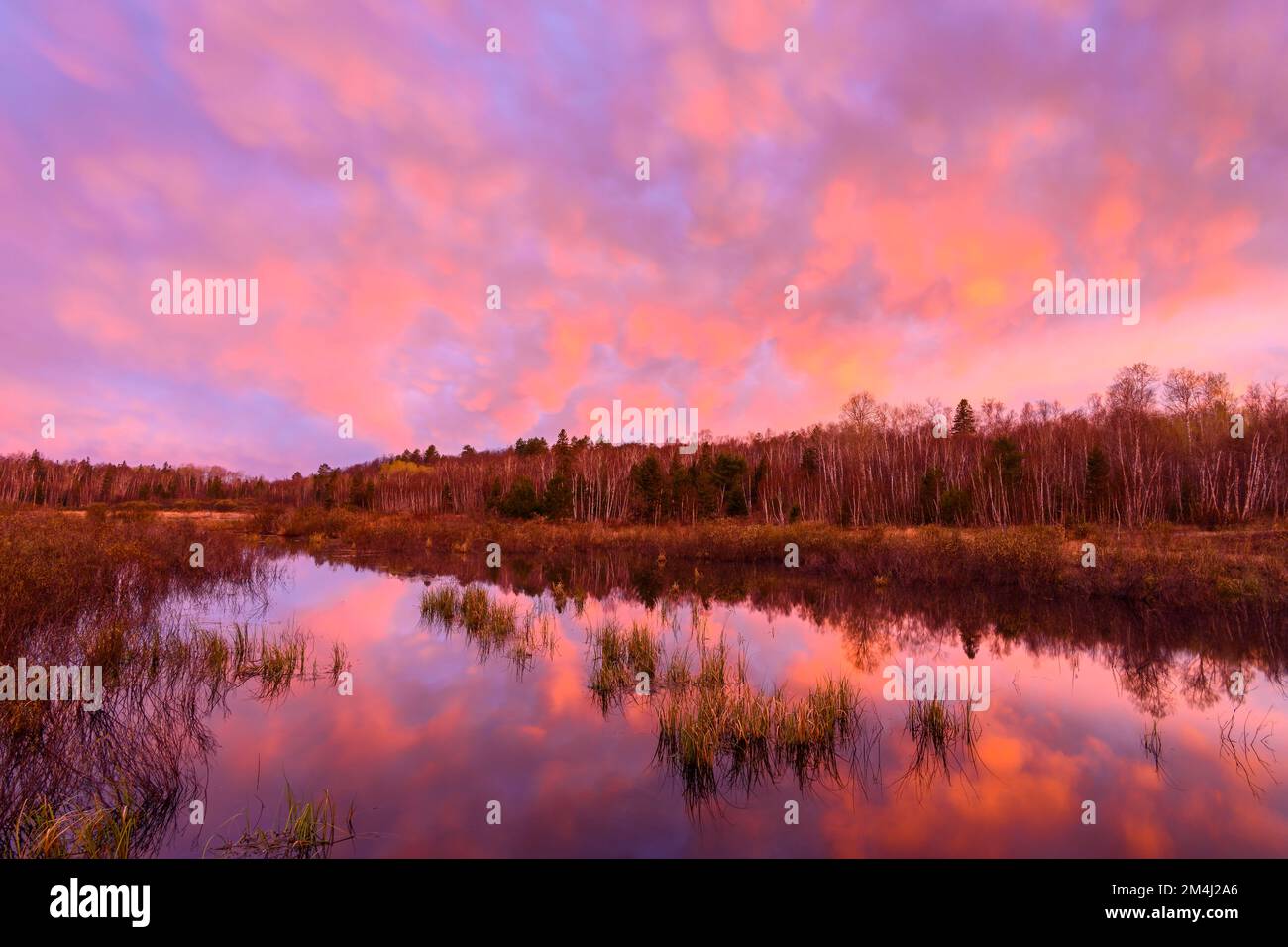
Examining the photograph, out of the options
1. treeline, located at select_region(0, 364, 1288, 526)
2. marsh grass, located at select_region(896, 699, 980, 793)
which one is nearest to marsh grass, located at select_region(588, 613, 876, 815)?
marsh grass, located at select_region(896, 699, 980, 793)

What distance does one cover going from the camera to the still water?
629 centimetres

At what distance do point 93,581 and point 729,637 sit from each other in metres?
15.8

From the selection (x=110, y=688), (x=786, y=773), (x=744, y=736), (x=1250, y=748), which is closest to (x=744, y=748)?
(x=744, y=736)

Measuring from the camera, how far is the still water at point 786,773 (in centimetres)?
629

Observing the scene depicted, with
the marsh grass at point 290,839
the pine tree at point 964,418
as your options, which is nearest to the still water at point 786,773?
the marsh grass at point 290,839

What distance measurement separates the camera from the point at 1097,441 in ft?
158

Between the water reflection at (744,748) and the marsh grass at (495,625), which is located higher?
the marsh grass at (495,625)

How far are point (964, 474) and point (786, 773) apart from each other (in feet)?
177

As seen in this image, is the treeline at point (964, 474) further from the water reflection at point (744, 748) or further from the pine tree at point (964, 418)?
the water reflection at point (744, 748)

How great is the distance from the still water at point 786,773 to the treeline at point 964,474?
31.0 meters

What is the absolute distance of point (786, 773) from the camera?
302 inches

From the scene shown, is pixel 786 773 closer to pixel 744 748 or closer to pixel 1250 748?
pixel 744 748
